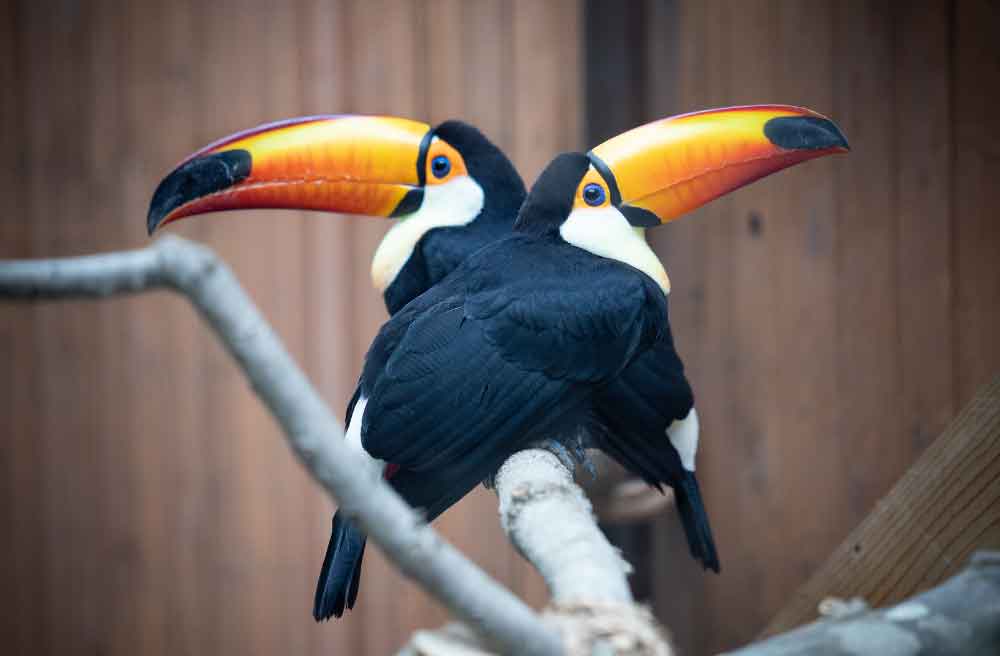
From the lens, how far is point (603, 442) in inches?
43.9

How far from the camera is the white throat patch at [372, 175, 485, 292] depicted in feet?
4.00

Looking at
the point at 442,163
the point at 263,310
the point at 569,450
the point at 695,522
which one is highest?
the point at 442,163

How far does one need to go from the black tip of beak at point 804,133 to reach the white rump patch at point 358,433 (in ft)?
1.59

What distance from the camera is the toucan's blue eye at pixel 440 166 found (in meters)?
1.20

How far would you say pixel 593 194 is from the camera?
0.98 metres

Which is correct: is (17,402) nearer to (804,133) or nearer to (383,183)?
(383,183)

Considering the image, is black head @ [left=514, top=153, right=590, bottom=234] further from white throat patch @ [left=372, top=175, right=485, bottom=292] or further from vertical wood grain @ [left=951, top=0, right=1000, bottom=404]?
vertical wood grain @ [left=951, top=0, right=1000, bottom=404]

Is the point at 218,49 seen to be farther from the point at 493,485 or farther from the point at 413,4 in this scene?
the point at 493,485

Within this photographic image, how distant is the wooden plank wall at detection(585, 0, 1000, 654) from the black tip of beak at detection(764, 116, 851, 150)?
0.95 meters

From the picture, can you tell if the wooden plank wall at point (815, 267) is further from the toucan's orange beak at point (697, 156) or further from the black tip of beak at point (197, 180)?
the black tip of beak at point (197, 180)

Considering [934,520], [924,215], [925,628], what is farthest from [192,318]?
[925,628]

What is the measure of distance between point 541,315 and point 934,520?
0.41 metres

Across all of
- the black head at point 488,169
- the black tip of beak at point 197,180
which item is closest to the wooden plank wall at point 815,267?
the black head at point 488,169

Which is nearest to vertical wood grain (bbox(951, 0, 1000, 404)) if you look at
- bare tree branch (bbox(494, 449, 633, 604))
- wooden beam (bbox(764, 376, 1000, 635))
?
wooden beam (bbox(764, 376, 1000, 635))
